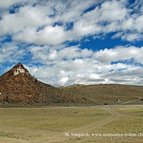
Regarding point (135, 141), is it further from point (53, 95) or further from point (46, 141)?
point (53, 95)

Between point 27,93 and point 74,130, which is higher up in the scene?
point 27,93

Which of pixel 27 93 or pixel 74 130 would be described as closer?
pixel 74 130

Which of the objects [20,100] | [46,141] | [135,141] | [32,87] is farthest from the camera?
[32,87]

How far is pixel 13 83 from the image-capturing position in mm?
195500

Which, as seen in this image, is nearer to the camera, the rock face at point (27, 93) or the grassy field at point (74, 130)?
the grassy field at point (74, 130)

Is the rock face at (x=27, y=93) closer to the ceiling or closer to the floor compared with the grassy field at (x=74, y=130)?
closer to the ceiling

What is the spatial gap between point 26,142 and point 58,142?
2.85 metres

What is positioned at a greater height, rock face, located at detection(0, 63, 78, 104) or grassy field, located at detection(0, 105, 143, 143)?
rock face, located at detection(0, 63, 78, 104)

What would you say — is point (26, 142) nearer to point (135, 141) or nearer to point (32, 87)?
point (135, 141)

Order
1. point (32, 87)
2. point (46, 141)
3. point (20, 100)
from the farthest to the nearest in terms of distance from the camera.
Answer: point (32, 87), point (20, 100), point (46, 141)

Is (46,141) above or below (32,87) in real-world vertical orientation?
below

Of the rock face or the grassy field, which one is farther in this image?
the rock face

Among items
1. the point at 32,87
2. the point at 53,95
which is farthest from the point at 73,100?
the point at 32,87

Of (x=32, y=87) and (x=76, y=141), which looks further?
(x=32, y=87)
